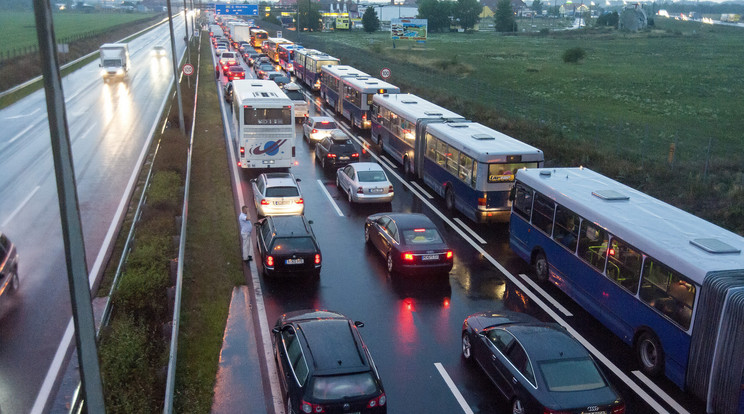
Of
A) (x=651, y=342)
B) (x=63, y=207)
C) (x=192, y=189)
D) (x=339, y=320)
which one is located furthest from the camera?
(x=192, y=189)

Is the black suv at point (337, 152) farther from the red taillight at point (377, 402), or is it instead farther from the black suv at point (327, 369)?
the red taillight at point (377, 402)

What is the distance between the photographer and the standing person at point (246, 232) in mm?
16812

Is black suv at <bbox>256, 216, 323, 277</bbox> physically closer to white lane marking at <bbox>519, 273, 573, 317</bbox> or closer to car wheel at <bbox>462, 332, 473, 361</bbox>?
car wheel at <bbox>462, 332, 473, 361</bbox>

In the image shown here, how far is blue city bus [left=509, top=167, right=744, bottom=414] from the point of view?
10.5 meters

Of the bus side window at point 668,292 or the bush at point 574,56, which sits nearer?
the bus side window at point 668,292

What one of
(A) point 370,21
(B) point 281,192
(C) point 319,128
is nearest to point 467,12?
(A) point 370,21

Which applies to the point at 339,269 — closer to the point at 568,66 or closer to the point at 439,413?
the point at 439,413

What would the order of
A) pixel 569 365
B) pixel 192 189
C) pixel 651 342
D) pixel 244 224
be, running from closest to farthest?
pixel 569 365 → pixel 651 342 → pixel 244 224 → pixel 192 189

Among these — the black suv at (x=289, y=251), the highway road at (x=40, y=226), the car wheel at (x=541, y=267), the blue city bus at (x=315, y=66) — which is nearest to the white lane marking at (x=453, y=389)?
the black suv at (x=289, y=251)

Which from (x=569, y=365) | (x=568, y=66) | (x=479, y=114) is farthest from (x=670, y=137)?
(x=568, y=66)

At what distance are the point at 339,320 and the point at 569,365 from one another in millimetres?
3970

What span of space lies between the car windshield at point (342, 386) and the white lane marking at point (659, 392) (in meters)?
5.68

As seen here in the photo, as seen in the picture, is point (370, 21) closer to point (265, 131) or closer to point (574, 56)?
point (574, 56)

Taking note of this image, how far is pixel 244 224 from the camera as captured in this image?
16781 mm
